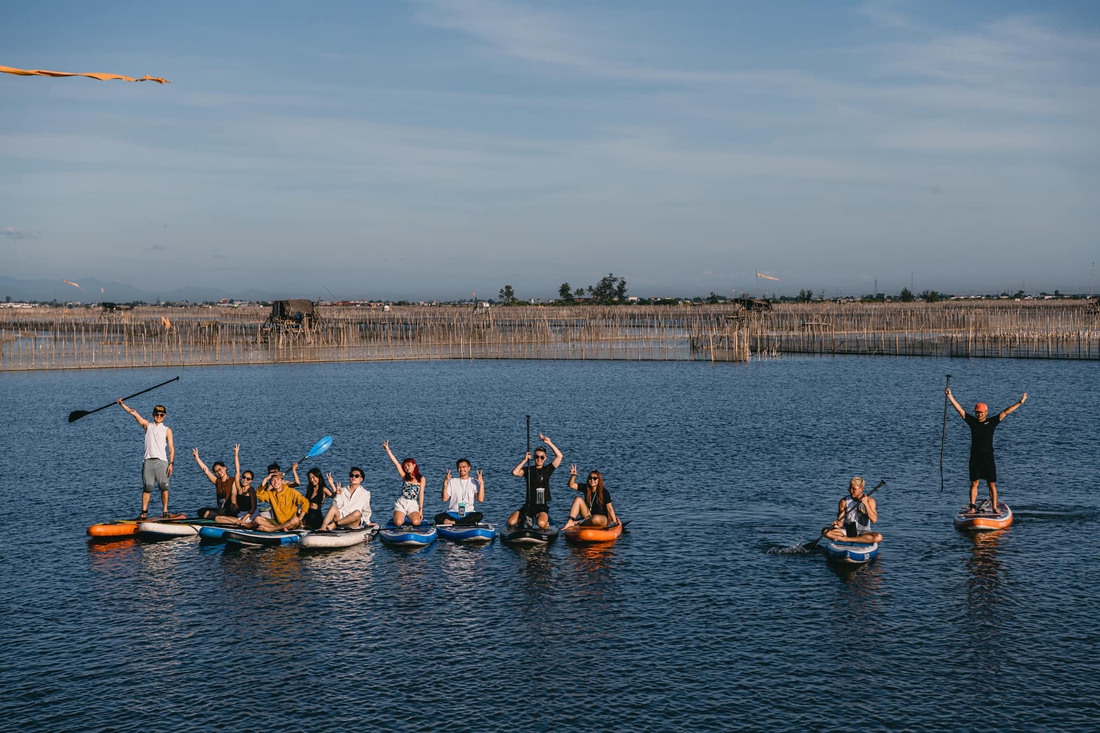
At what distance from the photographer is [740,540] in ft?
71.3

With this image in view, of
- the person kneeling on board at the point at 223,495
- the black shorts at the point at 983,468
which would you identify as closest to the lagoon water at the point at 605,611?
the person kneeling on board at the point at 223,495

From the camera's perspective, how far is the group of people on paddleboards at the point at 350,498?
21.4 m

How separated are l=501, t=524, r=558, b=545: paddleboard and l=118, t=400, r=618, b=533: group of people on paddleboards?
20 cm

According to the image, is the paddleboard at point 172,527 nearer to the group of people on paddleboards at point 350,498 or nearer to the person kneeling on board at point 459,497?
the group of people on paddleboards at point 350,498

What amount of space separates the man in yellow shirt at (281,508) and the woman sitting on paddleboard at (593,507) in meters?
6.00

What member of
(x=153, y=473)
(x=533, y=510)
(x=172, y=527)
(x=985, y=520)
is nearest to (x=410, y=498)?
(x=533, y=510)

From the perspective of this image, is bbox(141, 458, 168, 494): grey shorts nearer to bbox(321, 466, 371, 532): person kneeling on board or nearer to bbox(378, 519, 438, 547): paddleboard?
bbox(321, 466, 371, 532): person kneeling on board

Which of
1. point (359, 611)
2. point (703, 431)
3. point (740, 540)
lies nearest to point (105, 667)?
point (359, 611)

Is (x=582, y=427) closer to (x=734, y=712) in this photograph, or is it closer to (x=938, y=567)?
(x=938, y=567)

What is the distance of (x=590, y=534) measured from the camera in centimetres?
2119

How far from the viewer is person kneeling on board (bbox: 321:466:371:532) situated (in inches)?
840

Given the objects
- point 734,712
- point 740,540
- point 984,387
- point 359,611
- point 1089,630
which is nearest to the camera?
point 734,712

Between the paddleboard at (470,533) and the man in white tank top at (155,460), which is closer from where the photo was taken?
the paddleboard at (470,533)

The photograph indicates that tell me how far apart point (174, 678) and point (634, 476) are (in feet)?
57.8
